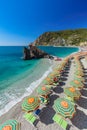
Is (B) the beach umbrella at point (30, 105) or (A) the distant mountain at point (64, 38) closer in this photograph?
(B) the beach umbrella at point (30, 105)

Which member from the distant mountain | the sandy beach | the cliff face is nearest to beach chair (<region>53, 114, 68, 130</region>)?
the sandy beach

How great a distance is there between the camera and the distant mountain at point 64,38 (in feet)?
498

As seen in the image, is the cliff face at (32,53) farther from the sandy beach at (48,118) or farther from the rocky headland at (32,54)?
the sandy beach at (48,118)

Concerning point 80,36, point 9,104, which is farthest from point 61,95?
point 80,36

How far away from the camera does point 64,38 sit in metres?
169

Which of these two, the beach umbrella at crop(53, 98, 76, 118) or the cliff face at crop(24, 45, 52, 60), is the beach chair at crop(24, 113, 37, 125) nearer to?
the beach umbrella at crop(53, 98, 76, 118)

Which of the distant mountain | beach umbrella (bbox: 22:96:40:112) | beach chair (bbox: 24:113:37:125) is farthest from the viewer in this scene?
the distant mountain

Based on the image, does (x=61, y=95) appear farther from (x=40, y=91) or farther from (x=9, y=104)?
(x=9, y=104)

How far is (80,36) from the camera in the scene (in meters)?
153

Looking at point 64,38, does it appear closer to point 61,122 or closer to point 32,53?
point 32,53

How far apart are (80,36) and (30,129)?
6698 inches

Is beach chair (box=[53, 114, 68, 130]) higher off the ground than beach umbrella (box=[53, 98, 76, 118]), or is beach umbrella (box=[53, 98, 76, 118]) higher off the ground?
beach umbrella (box=[53, 98, 76, 118])

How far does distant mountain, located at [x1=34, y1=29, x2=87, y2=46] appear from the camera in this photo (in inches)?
5979

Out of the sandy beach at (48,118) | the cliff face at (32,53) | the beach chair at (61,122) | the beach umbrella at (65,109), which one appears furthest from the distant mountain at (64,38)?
the beach chair at (61,122)
